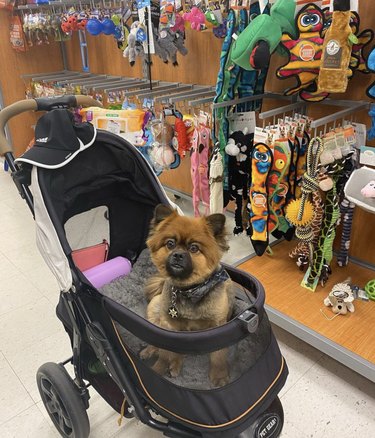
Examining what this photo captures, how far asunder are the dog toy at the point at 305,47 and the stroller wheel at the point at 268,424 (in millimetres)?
1379

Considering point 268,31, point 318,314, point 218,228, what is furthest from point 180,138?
point 218,228

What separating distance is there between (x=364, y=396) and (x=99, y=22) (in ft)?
9.62

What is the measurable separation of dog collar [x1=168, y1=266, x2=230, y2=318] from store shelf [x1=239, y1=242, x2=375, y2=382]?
2.54 ft

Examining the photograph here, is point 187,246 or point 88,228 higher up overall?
point 187,246

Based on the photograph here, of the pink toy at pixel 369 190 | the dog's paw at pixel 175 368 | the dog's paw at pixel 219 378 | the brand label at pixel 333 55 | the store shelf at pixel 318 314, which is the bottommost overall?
the store shelf at pixel 318 314

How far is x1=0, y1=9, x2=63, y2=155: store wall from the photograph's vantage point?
13.7 feet

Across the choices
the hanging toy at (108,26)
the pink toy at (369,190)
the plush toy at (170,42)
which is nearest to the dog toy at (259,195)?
the pink toy at (369,190)

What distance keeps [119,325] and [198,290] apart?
0.25 meters

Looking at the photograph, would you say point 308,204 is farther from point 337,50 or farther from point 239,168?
point 337,50

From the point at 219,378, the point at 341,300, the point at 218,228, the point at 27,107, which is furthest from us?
the point at 341,300

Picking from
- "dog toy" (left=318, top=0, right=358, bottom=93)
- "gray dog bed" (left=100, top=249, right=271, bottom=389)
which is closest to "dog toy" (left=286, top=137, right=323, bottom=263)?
"dog toy" (left=318, top=0, right=358, bottom=93)

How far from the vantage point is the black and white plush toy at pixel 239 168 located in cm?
215

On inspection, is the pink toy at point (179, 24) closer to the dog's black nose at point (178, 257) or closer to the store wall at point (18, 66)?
the dog's black nose at point (178, 257)

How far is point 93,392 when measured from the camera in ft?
5.88
